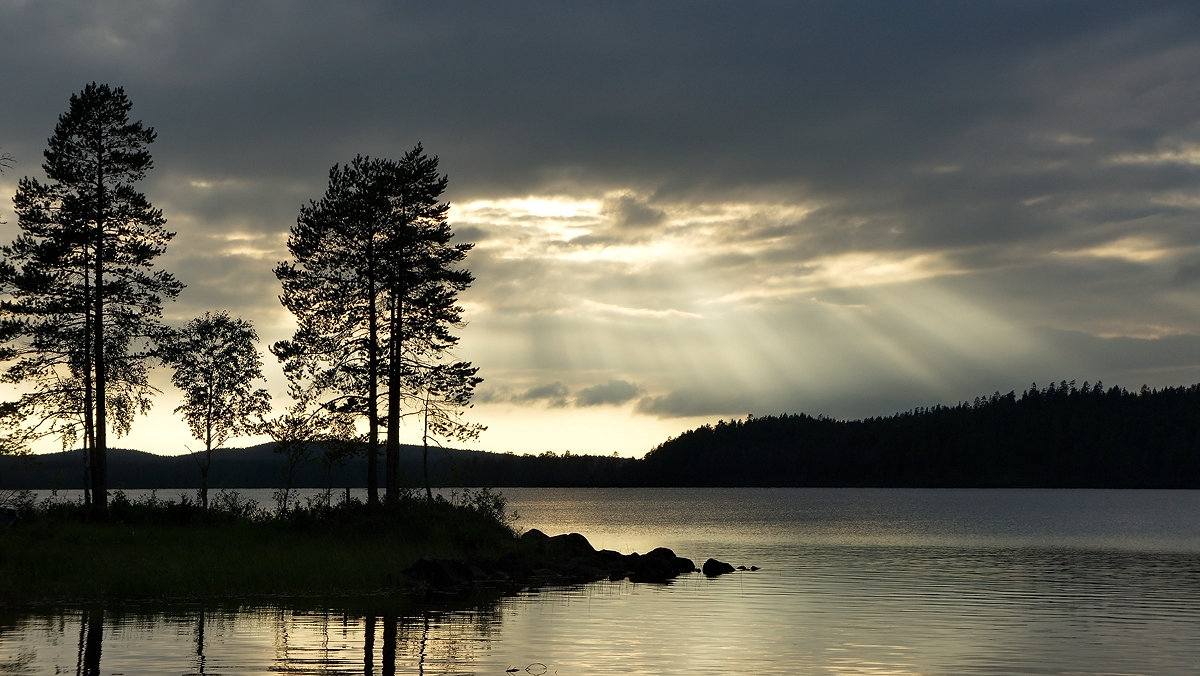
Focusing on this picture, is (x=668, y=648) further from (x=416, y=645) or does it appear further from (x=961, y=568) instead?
(x=961, y=568)

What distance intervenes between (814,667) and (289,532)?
30.8 metres

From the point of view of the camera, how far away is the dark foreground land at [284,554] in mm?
37906

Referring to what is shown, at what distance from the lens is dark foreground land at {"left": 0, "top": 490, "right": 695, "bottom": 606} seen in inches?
1492

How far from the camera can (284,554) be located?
43844 mm

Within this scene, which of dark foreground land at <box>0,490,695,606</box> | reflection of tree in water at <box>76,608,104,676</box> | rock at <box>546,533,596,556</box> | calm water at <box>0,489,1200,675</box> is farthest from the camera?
rock at <box>546,533,596,556</box>

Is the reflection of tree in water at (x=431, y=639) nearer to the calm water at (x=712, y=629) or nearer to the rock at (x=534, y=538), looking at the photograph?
the calm water at (x=712, y=629)

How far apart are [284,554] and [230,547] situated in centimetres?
259

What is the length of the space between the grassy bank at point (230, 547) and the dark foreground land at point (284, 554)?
0.05 m

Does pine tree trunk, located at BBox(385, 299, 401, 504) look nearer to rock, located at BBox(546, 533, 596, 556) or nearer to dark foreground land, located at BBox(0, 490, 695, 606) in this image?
dark foreground land, located at BBox(0, 490, 695, 606)

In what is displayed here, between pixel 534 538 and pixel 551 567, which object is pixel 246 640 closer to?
pixel 551 567

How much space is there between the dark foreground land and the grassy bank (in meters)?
0.05

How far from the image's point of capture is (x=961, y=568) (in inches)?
2473

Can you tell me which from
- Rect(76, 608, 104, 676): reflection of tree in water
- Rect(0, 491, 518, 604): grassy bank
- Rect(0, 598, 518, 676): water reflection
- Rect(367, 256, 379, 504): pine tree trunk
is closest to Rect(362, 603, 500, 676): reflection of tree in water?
Rect(0, 598, 518, 676): water reflection

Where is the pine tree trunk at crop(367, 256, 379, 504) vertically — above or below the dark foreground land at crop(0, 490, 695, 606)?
above
